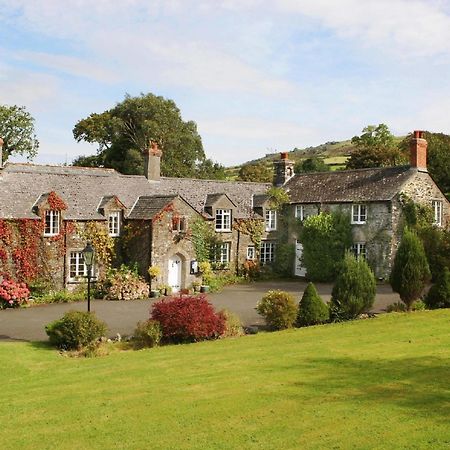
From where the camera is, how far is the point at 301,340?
23.1 meters

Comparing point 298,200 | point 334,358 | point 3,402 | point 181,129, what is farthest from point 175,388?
point 181,129

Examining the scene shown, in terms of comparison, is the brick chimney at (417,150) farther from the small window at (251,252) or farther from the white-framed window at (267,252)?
the small window at (251,252)

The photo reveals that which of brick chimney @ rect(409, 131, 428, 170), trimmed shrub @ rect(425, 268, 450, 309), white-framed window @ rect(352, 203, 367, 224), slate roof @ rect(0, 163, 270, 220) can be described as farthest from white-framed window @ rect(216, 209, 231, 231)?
trimmed shrub @ rect(425, 268, 450, 309)

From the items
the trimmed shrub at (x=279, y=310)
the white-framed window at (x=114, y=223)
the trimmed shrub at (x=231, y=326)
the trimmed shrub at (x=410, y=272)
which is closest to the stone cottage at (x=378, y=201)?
the trimmed shrub at (x=410, y=272)

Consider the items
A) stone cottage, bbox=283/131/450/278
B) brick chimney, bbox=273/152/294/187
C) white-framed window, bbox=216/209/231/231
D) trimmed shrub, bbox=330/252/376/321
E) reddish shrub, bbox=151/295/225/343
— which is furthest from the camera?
brick chimney, bbox=273/152/294/187

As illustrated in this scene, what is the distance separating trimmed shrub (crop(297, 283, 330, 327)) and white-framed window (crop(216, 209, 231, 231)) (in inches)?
657

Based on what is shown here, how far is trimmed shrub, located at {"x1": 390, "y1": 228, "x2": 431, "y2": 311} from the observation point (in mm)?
29703

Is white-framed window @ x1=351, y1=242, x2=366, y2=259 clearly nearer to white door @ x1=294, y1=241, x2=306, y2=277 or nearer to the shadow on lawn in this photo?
white door @ x1=294, y1=241, x2=306, y2=277

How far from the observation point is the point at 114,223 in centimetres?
3909

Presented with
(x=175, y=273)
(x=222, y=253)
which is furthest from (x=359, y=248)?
(x=175, y=273)

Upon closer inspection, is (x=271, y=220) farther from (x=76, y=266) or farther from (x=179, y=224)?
(x=76, y=266)

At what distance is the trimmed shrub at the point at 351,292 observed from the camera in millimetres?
27891

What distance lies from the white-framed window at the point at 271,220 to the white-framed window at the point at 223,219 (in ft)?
13.2

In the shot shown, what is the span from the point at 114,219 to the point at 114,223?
0.25 meters
